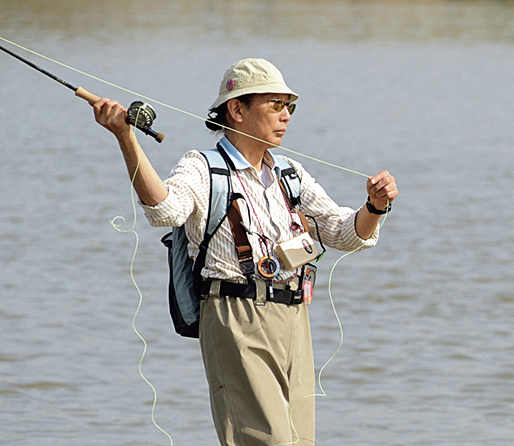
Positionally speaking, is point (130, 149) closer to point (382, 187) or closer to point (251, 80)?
point (251, 80)

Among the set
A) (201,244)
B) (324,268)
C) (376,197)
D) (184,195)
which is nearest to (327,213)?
(376,197)

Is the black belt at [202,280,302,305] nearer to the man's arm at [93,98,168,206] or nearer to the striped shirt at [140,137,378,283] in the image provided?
the striped shirt at [140,137,378,283]

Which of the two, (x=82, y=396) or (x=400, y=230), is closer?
(x=82, y=396)

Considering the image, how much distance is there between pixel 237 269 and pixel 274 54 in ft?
74.7

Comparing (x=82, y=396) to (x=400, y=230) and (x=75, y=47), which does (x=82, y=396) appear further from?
(x=75, y=47)

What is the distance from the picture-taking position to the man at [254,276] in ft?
12.2

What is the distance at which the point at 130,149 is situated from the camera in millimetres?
3432

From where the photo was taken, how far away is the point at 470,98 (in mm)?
19859

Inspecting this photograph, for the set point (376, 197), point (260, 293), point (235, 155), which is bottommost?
point (260, 293)

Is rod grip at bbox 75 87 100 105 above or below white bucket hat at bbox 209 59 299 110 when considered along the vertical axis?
below

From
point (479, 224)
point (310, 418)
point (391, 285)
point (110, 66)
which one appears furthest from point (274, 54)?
point (310, 418)

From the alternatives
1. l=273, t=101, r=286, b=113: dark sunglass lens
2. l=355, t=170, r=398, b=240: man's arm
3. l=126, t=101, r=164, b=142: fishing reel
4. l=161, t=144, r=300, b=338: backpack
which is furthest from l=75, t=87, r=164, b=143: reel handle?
l=355, t=170, r=398, b=240: man's arm

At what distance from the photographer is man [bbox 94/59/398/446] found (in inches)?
146

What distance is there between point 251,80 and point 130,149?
0.65 metres
